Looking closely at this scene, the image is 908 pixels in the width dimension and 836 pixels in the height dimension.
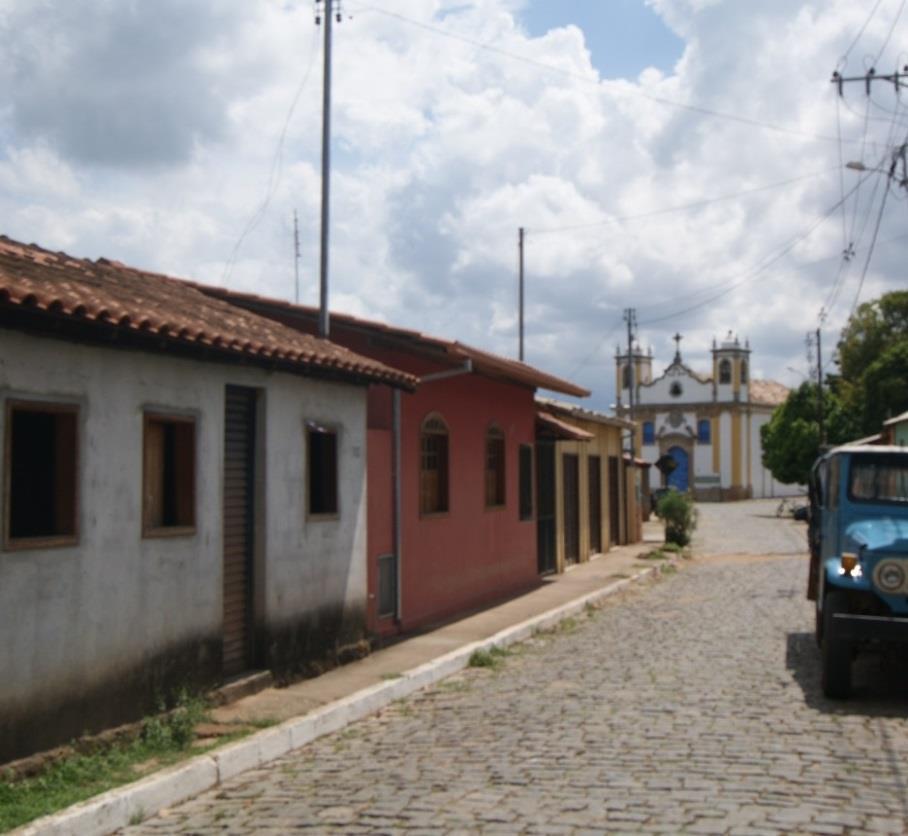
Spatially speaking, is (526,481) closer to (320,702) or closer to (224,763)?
(320,702)

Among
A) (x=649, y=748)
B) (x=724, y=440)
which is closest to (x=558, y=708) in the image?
(x=649, y=748)

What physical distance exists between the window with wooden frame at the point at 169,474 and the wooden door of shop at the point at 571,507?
15289 mm

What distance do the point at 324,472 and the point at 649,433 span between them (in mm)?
76987

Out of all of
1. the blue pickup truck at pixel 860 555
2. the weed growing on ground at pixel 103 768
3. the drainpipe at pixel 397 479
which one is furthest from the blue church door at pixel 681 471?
the weed growing on ground at pixel 103 768

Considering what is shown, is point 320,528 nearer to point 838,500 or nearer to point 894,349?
point 838,500

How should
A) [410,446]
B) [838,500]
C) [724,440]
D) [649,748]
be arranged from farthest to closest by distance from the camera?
1. [724,440]
2. [410,446]
3. [838,500]
4. [649,748]

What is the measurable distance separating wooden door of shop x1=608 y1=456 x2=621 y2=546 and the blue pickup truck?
683 inches

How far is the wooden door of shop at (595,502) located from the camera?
27.1 meters

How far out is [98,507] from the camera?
791 cm

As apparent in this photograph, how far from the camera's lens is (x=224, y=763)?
761 cm

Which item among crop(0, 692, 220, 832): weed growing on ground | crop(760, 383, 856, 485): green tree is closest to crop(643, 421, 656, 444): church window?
crop(760, 383, 856, 485): green tree

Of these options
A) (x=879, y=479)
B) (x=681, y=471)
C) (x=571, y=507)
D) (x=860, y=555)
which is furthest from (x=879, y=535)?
(x=681, y=471)

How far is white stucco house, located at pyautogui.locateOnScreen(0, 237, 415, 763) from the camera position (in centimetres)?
726

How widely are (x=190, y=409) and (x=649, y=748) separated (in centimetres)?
410
